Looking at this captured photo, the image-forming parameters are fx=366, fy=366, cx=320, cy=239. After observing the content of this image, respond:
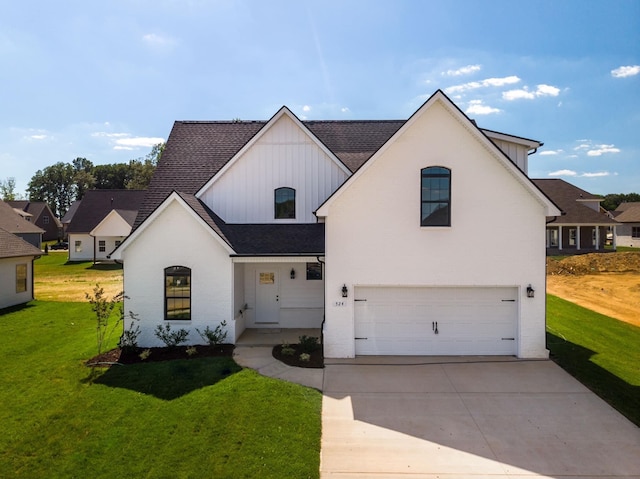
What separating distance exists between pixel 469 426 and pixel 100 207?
45526 millimetres

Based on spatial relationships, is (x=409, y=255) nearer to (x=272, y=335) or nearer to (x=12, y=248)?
(x=272, y=335)

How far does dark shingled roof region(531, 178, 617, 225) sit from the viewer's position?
36969 mm

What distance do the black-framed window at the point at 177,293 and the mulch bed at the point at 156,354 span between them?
3.54ft

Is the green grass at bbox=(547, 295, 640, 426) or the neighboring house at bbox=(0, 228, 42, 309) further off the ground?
the neighboring house at bbox=(0, 228, 42, 309)

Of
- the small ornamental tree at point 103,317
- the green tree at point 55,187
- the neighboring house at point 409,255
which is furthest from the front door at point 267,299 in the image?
the green tree at point 55,187

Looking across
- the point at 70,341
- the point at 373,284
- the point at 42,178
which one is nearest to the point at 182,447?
the point at 373,284

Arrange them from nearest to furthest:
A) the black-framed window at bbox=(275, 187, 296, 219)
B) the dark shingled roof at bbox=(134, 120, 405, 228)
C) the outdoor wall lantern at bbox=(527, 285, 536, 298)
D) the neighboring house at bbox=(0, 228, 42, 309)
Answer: the outdoor wall lantern at bbox=(527, 285, 536, 298) < the black-framed window at bbox=(275, 187, 296, 219) < the dark shingled roof at bbox=(134, 120, 405, 228) < the neighboring house at bbox=(0, 228, 42, 309)

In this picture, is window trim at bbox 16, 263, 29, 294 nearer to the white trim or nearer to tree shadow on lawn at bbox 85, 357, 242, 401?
tree shadow on lawn at bbox 85, 357, 242, 401

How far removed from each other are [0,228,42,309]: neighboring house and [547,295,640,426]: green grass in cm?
2364

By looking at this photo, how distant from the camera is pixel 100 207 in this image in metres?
42.2

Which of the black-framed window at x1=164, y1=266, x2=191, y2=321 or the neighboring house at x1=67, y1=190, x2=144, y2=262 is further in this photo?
the neighboring house at x1=67, y1=190, x2=144, y2=262

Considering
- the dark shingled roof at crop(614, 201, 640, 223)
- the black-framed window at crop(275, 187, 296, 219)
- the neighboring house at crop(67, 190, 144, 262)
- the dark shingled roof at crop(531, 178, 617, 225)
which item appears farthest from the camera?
the dark shingled roof at crop(614, 201, 640, 223)

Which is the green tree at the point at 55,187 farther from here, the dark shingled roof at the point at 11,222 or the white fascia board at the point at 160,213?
the white fascia board at the point at 160,213

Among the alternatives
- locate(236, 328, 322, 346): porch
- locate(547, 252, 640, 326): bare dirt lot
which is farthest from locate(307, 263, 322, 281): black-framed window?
locate(547, 252, 640, 326): bare dirt lot
